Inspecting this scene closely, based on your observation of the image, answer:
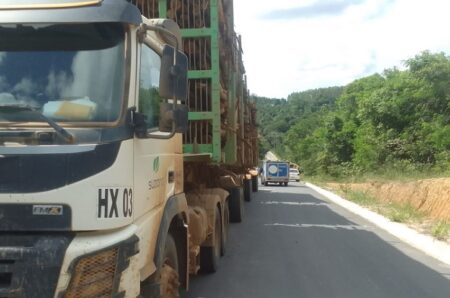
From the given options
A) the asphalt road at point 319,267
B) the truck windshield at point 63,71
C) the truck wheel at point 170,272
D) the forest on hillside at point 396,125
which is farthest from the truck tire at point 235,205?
the forest on hillside at point 396,125

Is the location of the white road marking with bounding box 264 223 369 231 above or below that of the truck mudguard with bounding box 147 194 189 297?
below

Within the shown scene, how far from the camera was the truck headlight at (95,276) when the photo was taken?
3143 millimetres

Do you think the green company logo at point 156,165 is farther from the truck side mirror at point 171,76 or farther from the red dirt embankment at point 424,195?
the red dirt embankment at point 424,195

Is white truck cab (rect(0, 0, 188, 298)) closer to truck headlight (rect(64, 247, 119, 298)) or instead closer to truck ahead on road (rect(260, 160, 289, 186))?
truck headlight (rect(64, 247, 119, 298))

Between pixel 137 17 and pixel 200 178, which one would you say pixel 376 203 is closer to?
pixel 200 178

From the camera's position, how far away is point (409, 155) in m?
38.7

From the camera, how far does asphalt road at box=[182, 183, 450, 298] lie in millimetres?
6988

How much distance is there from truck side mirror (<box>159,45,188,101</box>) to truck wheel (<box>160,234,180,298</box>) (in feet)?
4.77

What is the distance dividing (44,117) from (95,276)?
3.43 feet

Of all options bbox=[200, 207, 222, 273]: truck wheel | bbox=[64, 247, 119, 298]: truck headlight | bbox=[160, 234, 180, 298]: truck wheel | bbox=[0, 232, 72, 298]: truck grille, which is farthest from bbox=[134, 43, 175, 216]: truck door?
bbox=[200, 207, 222, 273]: truck wheel

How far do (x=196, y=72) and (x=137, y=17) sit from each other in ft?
12.4

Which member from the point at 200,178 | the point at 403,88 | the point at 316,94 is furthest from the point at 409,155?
the point at 316,94

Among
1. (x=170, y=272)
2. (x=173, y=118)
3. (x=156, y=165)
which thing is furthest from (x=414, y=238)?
(x=173, y=118)

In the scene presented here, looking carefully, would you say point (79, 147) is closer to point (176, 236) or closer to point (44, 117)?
point (44, 117)
